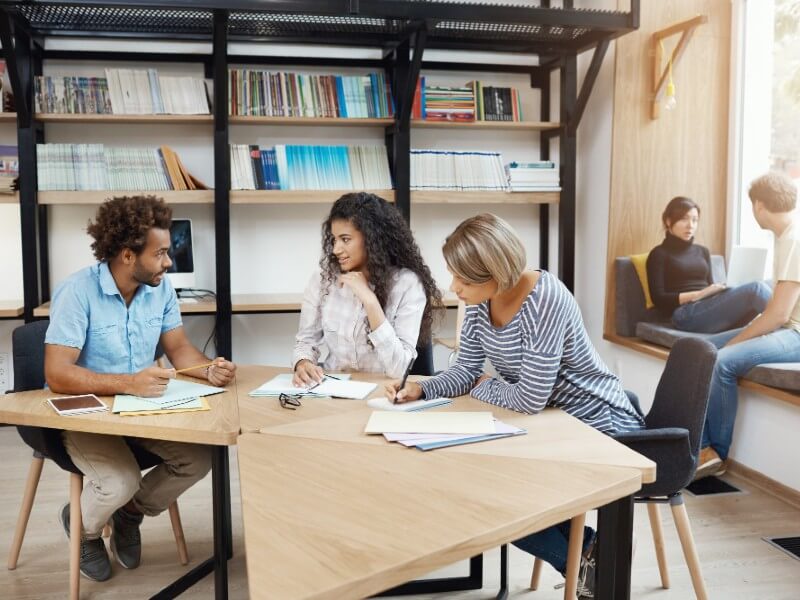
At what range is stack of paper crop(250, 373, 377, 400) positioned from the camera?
232cm

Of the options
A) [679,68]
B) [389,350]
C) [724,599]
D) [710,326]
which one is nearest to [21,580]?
[389,350]

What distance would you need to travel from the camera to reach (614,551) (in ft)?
5.68

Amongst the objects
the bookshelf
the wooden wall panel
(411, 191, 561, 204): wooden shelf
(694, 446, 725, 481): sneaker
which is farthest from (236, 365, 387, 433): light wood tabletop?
the wooden wall panel

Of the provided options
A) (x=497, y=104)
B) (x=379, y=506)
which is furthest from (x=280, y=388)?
(x=497, y=104)

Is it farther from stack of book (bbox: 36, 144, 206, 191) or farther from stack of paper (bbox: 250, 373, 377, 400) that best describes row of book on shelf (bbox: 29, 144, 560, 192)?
stack of paper (bbox: 250, 373, 377, 400)

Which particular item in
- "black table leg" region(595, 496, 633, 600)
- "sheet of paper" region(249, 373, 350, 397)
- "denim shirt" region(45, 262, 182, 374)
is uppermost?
"denim shirt" region(45, 262, 182, 374)

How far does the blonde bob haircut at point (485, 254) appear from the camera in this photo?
6.79 feet

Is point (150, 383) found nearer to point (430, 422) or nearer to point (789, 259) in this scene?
point (430, 422)

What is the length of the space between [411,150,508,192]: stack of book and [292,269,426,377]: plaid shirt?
5.82 ft

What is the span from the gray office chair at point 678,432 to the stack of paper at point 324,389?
726mm

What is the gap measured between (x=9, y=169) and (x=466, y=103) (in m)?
2.43

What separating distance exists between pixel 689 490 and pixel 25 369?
260 centimetres

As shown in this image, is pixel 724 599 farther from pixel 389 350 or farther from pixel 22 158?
pixel 22 158

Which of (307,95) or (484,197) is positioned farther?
(484,197)
